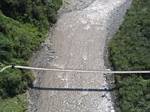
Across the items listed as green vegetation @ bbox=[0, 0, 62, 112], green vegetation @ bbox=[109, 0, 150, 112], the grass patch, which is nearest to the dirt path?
the grass patch

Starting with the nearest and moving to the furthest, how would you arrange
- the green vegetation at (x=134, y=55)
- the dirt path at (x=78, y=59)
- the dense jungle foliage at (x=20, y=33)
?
the green vegetation at (x=134, y=55) → the dirt path at (x=78, y=59) → the dense jungle foliage at (x=20, y=33)

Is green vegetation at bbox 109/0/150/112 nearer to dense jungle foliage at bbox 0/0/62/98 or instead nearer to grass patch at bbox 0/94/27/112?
dense jungle foliage at bbox 0/0/62/98

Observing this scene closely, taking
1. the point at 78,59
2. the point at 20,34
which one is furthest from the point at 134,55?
the point at 20,34

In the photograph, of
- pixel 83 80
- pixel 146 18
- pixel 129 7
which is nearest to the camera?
pixel 83 80

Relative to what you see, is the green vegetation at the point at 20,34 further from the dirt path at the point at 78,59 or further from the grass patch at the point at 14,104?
the dirt path at the point at 78,59

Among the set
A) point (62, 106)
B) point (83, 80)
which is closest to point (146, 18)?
point (83, 80)

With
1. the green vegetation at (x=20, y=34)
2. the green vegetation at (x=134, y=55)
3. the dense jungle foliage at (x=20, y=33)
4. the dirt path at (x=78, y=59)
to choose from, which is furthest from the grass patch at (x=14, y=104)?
the green vegetation at (x=134, y=55)

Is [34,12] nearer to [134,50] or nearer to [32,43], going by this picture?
[32,43]
